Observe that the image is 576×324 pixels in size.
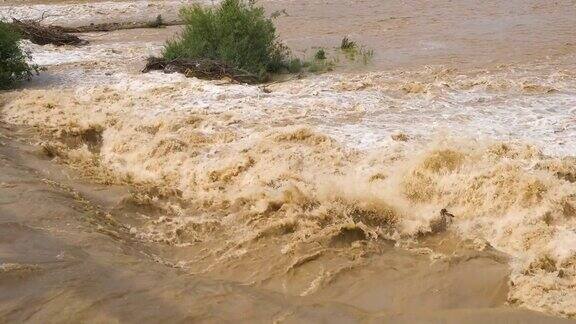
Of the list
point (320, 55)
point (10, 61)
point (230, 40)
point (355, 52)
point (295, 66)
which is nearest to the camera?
point (10, 61)

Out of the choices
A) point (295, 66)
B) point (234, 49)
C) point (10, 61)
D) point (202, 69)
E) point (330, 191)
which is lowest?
point (330, 191)

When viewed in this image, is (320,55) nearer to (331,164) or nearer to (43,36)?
(331,164)

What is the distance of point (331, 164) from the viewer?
5.91m

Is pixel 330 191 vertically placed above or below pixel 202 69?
below

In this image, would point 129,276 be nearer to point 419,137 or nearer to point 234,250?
point 234,250

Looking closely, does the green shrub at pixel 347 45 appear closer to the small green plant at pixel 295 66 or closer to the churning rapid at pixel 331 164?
the small green plant at pixel 295 66

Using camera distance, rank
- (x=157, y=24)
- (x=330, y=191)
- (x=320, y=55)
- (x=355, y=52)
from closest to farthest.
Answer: (x=330, y=191)
(x=320, y=55)
(x=355, y=52)
(x=157, y=24)

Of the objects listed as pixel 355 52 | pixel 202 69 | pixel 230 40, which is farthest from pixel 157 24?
pixel 202 69

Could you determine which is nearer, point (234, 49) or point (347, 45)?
point (234, 49)

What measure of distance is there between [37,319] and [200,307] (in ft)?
2.71

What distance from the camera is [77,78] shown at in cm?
976

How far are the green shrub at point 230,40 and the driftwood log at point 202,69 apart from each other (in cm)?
33

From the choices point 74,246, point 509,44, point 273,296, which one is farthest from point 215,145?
point 509,44

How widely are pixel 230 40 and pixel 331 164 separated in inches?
187
